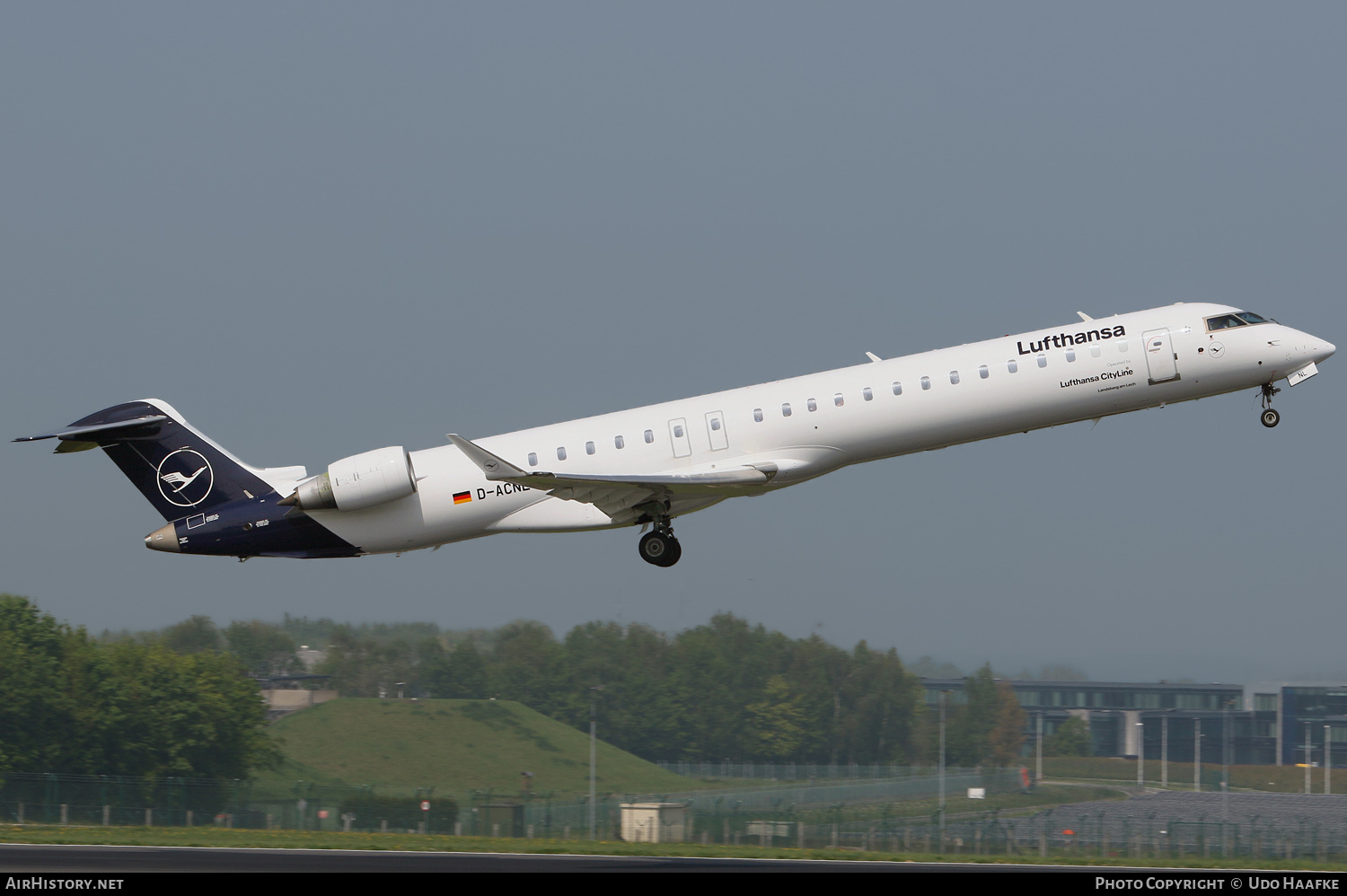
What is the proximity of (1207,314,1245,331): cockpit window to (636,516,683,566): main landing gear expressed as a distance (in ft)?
35.9

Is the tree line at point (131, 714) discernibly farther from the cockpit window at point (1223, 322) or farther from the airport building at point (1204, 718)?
the cockpit window at point (1223, 322)

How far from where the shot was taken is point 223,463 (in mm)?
28891

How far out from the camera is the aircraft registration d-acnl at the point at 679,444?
25703 mm

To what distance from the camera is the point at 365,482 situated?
27.1 meters

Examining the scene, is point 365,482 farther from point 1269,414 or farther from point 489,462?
point 1269,414

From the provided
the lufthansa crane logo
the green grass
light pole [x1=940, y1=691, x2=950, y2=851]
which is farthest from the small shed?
the lufthansa crane logo

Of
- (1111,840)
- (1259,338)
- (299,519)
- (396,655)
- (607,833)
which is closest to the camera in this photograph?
(1259,338)

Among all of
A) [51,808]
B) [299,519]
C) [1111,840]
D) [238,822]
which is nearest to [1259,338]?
[1111,840]

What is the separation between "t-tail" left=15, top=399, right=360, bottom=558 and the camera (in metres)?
28.2

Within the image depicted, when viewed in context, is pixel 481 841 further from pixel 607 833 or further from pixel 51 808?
pixel 51 808

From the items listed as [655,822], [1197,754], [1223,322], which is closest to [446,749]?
[655,822]

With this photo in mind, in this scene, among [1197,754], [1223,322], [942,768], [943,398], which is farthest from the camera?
[1197,754]

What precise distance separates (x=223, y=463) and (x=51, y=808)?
17.7m

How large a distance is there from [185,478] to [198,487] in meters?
0.34
